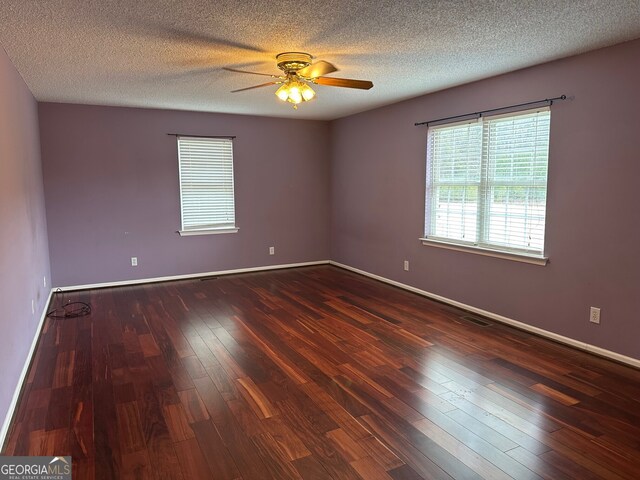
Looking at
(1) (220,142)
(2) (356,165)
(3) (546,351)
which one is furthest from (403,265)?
(1) (220,142)

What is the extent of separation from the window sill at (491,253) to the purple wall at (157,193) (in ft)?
8.12

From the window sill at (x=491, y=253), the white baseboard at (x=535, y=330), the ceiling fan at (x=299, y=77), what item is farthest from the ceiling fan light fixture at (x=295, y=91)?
the white baseboard at (x=535, y=330)

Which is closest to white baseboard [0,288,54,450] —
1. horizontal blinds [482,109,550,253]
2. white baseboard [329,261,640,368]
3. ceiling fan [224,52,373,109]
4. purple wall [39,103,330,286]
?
purple wall [39,103,330,286]

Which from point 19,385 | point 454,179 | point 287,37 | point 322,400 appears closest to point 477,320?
point 454,179

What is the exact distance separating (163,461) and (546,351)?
114 inches

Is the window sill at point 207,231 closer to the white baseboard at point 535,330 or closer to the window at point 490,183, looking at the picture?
the white baseboard at point 535,330

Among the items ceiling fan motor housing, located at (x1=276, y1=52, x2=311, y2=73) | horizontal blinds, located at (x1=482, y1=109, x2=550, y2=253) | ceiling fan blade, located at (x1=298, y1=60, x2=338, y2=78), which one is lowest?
horizontal blinds, located at (x1=482, y1=109, x2=550, y2=253)

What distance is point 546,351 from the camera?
3.38 metres

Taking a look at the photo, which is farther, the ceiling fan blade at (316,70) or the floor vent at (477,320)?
the floor vent at (477,320)

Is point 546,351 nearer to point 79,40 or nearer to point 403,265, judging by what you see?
point 403,265

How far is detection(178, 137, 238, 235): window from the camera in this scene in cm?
591

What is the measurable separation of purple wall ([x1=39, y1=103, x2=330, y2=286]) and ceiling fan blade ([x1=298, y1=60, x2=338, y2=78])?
3.11 meters

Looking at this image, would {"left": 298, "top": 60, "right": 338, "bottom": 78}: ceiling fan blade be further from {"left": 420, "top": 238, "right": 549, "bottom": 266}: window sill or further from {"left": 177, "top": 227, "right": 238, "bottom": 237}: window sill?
{"left": 177, "top": 227, "right": 238, "bottom": 237}: window sill

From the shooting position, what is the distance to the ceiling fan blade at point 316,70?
9.96 ft
